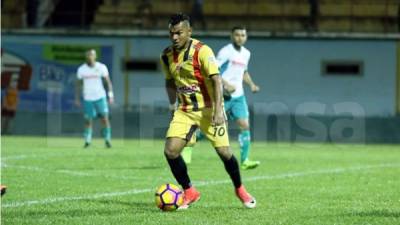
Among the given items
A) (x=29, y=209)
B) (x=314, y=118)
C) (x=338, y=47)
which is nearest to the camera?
(x=29, y=209)

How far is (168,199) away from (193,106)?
1066mm

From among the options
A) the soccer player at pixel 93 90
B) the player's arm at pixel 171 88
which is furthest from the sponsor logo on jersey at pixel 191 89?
the soccer player at pixel 93 90

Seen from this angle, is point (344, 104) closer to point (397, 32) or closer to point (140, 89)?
point (397, 32)

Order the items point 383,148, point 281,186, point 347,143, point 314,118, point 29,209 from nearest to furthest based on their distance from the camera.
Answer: point 29,209 → point 281,186 → point 383,148 → point 347,143 → point 314,118

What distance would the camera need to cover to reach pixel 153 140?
1031 inches

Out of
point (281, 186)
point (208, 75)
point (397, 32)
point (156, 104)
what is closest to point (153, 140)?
point (156, 104)

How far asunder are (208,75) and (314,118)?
60.2 feet

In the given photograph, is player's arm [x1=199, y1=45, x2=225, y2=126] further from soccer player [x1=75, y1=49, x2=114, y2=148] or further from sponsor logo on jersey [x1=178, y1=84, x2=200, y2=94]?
soccer player [x1=75, y1=49, x2=114, y2=148]

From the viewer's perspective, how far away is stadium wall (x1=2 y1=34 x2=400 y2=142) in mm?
29781

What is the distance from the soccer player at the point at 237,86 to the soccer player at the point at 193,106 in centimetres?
516

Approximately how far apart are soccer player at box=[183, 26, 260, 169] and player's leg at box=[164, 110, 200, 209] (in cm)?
521

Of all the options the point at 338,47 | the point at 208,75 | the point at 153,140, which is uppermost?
the point at 208,75

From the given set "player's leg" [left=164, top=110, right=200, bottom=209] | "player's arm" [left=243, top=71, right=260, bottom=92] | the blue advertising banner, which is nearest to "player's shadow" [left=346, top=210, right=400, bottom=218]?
"player's leg" [left=164, top=110, right=200, bottom=209]

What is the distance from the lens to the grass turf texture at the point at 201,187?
9430mm
